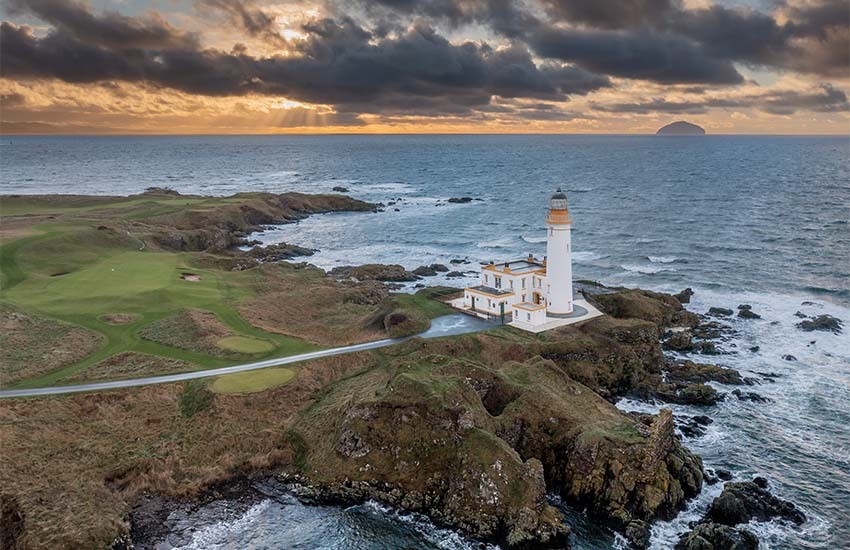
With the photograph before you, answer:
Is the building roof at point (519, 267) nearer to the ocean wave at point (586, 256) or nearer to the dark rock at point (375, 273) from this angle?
the dark rock at point (375, 273)

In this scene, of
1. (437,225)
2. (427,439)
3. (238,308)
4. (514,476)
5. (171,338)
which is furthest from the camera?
(437,225)

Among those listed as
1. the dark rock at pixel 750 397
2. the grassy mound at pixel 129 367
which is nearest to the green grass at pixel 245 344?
the grassy mound at pixel 129 367

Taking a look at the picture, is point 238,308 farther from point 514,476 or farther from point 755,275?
point 755,275

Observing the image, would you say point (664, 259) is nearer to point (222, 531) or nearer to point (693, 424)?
point (693, 424)

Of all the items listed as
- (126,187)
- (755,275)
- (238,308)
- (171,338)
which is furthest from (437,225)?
(126,187)

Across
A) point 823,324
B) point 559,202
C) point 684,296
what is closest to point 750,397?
point 823,324

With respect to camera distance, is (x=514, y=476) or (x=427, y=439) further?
(x=427, y=439)
